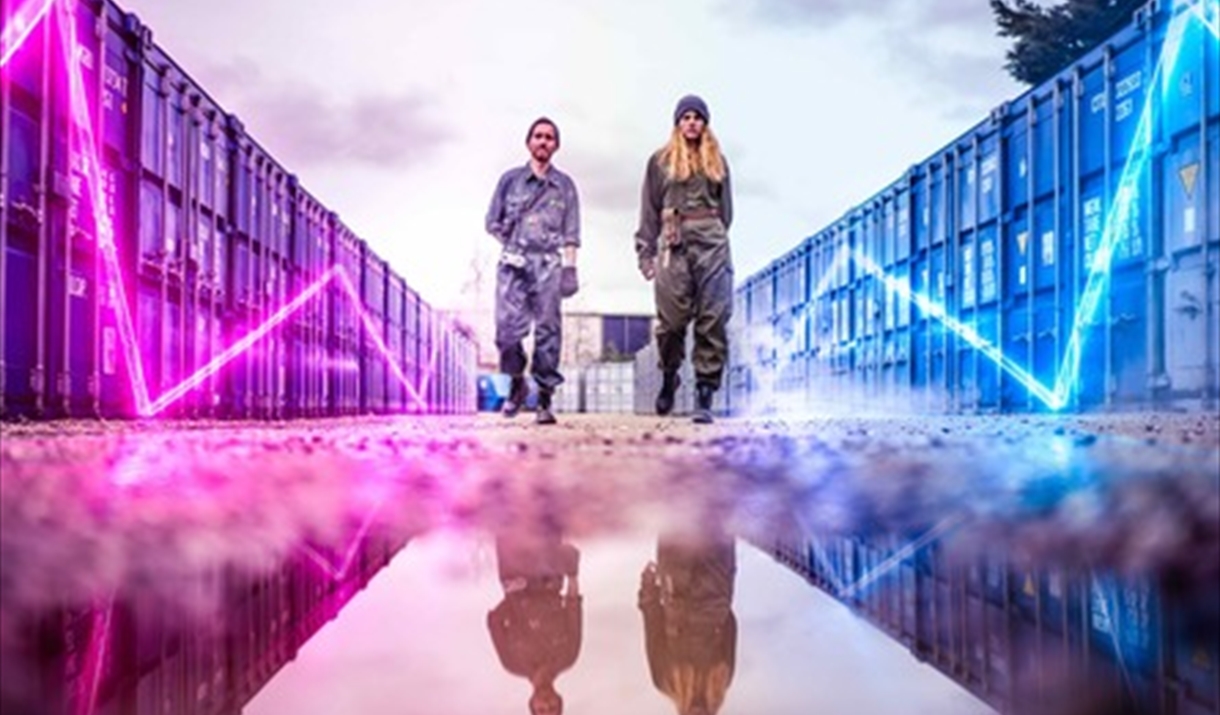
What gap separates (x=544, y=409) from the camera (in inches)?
324

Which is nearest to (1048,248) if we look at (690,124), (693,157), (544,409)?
(693,157)

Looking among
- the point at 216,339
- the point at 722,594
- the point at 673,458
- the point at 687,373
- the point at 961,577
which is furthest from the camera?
the point at 687,373

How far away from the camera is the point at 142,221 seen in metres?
8.59

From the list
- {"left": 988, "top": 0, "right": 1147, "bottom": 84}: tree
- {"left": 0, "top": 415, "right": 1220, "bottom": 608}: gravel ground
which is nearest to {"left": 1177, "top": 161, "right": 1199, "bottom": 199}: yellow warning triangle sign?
{"left": 0, "top": 415, "right": 1220, "bottom": 608}: gravel ground

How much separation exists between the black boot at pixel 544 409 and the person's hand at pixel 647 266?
3.60 ft

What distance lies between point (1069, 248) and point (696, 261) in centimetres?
430

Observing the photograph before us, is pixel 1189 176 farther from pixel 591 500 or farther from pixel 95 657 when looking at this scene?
pixel 95 657

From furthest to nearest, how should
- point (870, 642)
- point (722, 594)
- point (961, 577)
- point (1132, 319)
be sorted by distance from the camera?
point (1132, 319) < point (961, 577) < point (722, 594) < point (870, 642)

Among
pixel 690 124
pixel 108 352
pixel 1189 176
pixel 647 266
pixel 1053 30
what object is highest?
pixel 1053 30

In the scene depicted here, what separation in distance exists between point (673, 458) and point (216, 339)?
8507mm

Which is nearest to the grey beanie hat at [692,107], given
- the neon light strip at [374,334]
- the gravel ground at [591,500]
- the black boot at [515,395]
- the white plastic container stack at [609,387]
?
the black boot at [515,395]

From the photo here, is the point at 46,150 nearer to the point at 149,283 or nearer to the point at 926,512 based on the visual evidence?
the point at 149,283

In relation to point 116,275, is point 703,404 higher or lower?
lower

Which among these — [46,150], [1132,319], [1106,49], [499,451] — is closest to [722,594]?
[499,451]
